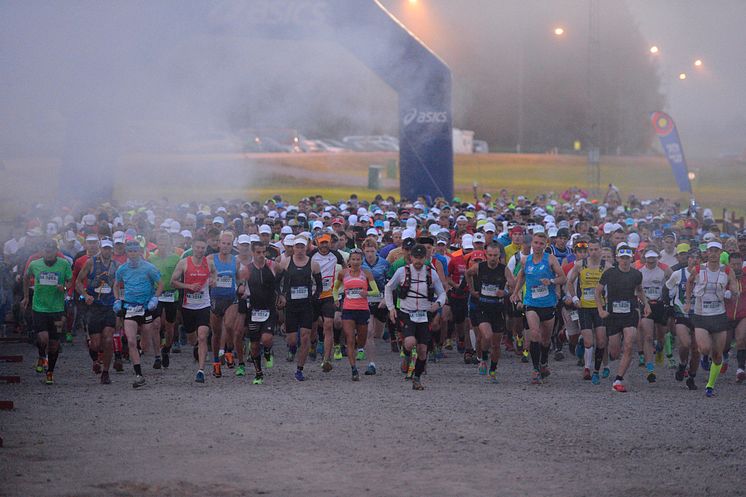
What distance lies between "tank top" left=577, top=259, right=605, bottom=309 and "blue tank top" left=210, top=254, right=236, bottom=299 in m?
4.20

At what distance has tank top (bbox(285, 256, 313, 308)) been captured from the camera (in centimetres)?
1274

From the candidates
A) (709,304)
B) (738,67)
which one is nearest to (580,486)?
(709,304)

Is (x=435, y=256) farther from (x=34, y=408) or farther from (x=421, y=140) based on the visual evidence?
(x=421, y=140)

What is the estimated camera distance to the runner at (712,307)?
12.1 metres

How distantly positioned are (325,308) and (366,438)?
386cm

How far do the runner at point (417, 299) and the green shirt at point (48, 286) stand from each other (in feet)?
12.7

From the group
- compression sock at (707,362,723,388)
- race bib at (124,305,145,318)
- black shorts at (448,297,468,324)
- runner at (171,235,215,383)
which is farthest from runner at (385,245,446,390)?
compression sock at (707,362,723,388)

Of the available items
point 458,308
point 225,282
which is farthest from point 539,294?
point 225,282

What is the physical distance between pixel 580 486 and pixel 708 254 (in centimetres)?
537

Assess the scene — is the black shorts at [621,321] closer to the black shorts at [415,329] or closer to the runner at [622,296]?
the runner at [622,296]

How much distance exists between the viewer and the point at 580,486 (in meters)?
8.04

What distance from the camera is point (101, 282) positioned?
12.7 m

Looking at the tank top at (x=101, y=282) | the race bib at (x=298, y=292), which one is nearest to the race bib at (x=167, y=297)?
the tank top at (x=101, y=282)

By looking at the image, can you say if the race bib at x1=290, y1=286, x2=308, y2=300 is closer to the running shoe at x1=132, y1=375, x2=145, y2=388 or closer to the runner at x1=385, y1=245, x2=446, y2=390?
the runner at x1=385, y1=245, x2=446, y2=390
